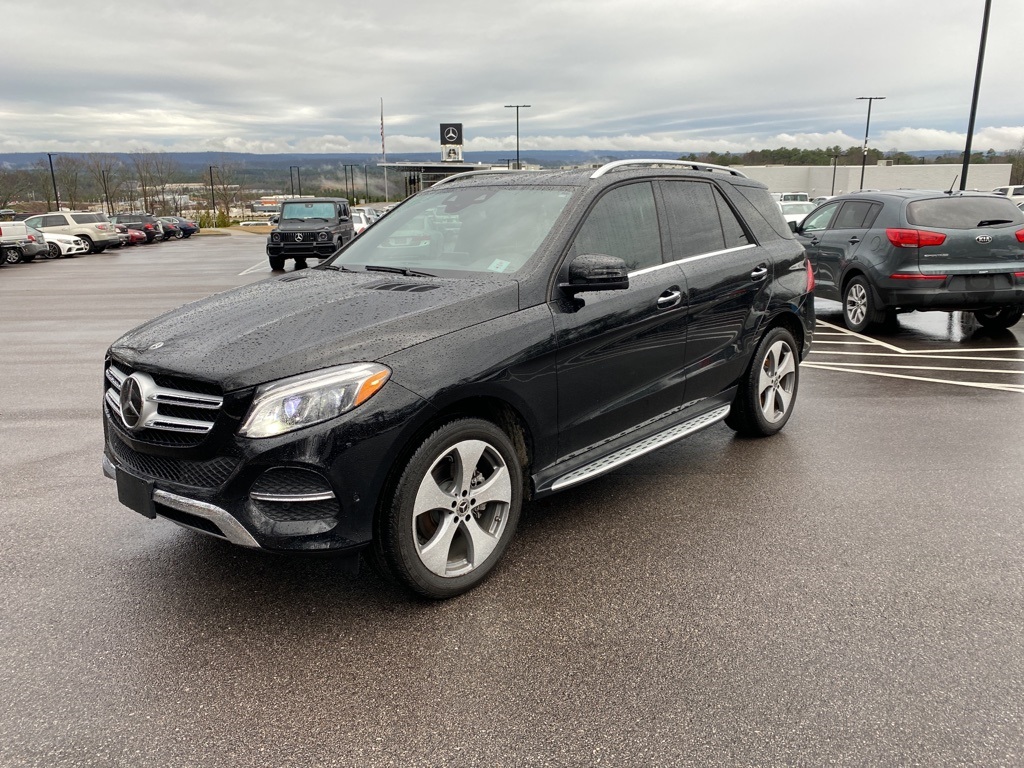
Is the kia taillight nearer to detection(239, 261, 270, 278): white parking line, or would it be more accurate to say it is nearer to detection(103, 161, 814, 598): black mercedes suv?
detection(103, 161, 814, 598): black mercedes suv

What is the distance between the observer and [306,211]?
2434cm

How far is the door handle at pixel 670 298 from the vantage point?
14.1ft

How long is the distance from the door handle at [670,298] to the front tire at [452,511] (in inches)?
52.4

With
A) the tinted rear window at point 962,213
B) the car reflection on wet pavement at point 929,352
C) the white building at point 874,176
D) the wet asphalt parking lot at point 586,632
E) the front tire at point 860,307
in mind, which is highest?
the white building at point 874,176

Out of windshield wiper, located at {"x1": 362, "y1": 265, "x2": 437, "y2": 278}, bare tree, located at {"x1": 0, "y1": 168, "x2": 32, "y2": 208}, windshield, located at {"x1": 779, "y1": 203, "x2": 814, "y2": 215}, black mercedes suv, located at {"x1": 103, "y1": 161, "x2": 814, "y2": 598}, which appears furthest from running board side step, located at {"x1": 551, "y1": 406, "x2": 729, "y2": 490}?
bare tree, located at {"x1": 0, "y1": 168, "x2": 32, "y2": 208}

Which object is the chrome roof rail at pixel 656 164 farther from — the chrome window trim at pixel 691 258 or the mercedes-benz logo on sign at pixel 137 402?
the mercedes-benz logo on sign at pixel 137 402

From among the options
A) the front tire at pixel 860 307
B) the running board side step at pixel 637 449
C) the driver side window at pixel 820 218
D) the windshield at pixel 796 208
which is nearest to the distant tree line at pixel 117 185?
the windshield at pixel 796 208

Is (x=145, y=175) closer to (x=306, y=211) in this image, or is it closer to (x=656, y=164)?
(x=306, y=211)

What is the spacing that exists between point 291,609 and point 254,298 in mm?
1502

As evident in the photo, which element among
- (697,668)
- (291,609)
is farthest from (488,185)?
(697,668)

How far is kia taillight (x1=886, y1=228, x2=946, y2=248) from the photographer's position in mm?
9062

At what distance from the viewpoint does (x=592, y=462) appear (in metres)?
3.97

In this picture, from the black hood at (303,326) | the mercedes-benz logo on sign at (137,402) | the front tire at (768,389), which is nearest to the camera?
the black hood at (303,326)

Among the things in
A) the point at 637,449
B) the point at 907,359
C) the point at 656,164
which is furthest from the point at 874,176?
the point at 637,449
